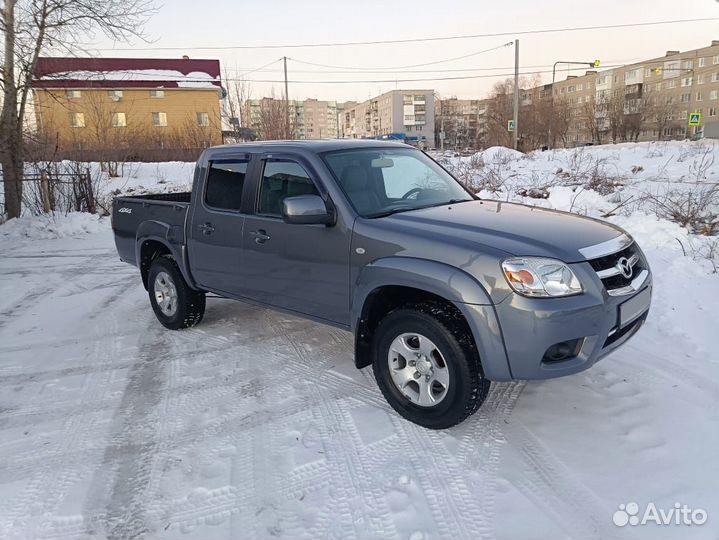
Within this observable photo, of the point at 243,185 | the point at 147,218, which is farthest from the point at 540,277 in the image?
the point at 147,218

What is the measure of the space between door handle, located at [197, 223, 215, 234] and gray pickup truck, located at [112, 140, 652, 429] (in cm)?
2

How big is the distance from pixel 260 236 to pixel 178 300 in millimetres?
1683

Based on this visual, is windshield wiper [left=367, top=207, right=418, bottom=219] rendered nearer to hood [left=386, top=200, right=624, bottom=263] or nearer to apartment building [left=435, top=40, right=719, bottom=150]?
hood [left=386, top=200, right=624, bottom=263]

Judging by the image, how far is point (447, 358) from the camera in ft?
10.7

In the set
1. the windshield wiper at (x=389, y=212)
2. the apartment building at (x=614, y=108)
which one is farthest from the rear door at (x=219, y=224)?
the apartment building at (x=614, y=108)

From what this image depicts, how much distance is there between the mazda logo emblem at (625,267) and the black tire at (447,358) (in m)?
1.06

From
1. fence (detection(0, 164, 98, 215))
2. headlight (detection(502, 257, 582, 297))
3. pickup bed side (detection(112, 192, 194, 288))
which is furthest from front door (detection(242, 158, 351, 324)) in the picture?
fence (detection(0, 164, 98, 215))

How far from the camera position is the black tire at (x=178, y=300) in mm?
5559

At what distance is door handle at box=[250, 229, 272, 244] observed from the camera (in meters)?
4.41

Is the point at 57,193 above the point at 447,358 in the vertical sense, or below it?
above

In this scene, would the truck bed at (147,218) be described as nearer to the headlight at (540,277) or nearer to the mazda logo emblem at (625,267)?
the headlight at (540,277)

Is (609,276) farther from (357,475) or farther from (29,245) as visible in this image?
(29,245)

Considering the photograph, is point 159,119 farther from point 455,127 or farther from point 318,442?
point 455,127

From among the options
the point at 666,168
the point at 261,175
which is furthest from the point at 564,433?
the point at 666,168
